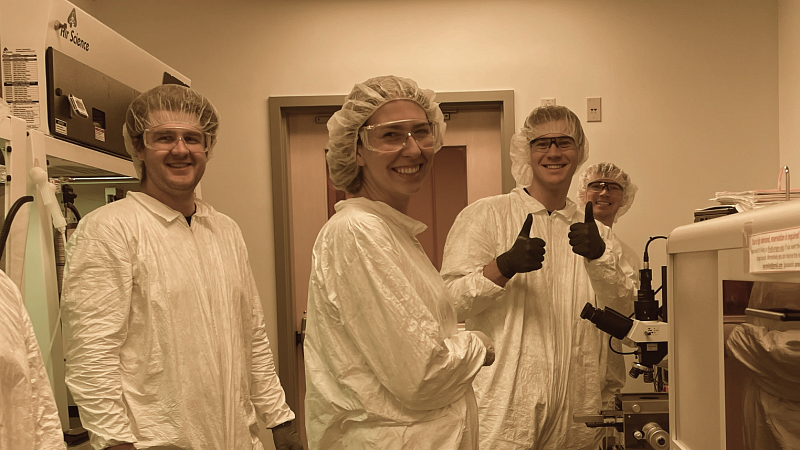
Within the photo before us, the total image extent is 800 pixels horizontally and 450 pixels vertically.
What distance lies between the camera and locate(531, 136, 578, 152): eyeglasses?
6.75 feet

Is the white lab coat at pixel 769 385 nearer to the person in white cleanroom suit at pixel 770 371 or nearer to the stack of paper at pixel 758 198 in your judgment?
the person in white cleanroom suit at pixel 770 371

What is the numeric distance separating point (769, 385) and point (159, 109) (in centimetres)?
160

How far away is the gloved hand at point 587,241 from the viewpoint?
1868 mm

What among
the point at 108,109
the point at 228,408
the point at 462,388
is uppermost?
the point at 108,109

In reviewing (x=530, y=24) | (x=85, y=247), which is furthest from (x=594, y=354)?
(x=530, y=24)

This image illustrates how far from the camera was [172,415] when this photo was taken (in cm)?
160

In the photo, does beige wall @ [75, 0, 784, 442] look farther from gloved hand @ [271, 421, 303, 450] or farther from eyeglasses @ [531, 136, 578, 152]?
gloved hand @ [271, 421, 303, 450]

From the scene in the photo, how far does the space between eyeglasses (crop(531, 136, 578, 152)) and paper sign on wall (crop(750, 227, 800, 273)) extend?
1.31 meters

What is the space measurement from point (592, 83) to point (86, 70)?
7.48 ft

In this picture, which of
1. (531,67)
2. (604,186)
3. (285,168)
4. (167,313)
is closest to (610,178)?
(604,186)

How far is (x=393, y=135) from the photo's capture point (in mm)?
1438

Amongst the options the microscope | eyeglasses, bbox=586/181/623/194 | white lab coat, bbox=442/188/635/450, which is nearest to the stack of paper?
the microscope

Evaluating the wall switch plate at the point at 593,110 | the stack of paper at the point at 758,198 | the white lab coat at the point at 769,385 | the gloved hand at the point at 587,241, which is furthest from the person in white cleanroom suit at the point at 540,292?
the wall switch plate at the point at 593,110

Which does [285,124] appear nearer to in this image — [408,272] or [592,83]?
[592,83]
